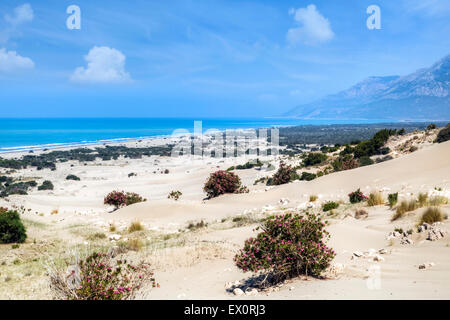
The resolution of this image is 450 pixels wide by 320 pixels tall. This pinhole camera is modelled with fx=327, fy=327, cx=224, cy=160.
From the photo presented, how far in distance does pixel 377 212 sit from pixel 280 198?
656 centimetres

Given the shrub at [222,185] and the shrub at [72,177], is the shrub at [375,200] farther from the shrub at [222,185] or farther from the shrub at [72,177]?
the shrub at [72,177]

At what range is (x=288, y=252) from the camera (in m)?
5.45

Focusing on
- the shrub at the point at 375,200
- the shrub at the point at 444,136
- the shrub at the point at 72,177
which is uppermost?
the shrub at the point at 444,136

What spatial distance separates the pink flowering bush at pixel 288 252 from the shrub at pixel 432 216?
3192 millimetres

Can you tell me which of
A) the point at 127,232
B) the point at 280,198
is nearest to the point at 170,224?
the point at 127,232

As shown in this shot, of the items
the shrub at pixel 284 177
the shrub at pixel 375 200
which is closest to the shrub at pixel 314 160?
Answer: the shrub at pixel 284 177

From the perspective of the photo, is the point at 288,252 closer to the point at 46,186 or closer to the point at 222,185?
the point at 222,185

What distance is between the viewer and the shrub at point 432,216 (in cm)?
737

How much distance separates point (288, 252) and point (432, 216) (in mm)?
4150

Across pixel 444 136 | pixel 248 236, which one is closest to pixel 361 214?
pixel 248 236

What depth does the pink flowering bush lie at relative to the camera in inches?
213

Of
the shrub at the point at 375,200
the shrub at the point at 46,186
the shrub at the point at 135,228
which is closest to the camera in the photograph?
the shrub at the point at 375,200

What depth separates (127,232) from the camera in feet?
42.5
